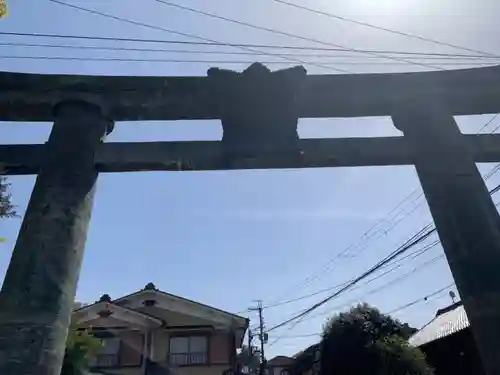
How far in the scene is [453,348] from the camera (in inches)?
668

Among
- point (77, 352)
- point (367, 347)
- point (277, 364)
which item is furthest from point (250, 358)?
point (77, 352)

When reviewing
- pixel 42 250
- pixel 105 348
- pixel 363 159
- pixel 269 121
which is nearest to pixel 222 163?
pixel 269 121

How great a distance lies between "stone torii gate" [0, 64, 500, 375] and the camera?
144 inches

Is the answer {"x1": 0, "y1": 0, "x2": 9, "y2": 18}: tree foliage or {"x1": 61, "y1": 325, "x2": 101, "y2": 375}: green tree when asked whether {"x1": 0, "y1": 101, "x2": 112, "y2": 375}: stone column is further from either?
{"x1": 61, "y1": 325, "x2": 101, "y2": 375}: green tree

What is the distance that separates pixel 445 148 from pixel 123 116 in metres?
3.33

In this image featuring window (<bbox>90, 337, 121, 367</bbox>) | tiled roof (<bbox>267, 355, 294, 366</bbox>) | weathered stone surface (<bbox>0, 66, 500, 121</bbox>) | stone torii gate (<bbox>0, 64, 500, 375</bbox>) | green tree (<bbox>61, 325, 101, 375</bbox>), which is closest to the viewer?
stone torii gate (<bbox>0, 64, 500, 375</bbox>)

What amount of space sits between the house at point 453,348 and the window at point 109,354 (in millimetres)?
12018

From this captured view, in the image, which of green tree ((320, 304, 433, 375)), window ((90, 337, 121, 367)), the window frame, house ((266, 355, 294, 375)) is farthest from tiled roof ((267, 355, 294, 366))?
green tree ((320, 304, 433, 375))

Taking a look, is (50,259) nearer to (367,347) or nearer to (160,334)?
(367,347)

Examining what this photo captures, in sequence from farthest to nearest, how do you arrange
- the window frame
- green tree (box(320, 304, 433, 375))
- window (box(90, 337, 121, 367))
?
the window frame
window (box(90, 337, 121, 367))
green tree (box(320, 304, 433, 375))

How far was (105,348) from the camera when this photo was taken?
18500mm

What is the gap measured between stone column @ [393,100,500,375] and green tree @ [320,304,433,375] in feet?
28.3

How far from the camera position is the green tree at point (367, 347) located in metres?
11.5

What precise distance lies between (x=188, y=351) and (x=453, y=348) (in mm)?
10790
